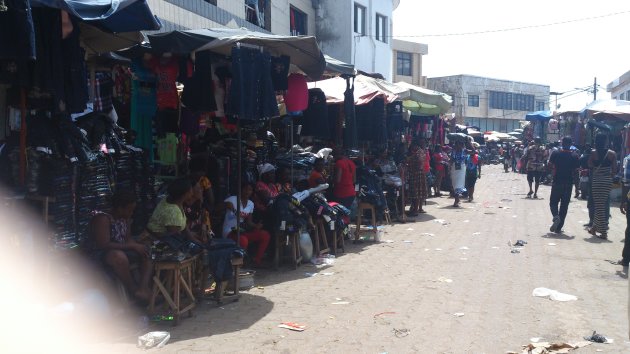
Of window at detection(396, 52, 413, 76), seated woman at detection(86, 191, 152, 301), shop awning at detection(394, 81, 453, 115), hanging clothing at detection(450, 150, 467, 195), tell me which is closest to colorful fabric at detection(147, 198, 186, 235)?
seated woman at detection(86, 191, 152, 301)

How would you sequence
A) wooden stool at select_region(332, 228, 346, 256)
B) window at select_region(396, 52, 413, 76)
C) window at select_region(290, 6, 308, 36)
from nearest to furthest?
wooden stool at select_region(332, 228, 346, 256) < window at select_region(290, 6, 308, 36) < window at select_region(396, 52, 413, 76)

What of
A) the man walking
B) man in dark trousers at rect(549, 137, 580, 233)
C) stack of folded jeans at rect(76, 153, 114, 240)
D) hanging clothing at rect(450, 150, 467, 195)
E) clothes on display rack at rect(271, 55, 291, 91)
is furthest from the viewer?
the man walking

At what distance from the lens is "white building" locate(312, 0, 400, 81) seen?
2497cm

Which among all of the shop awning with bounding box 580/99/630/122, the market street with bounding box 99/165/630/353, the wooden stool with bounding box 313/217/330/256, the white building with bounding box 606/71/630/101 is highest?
the white building with bounding box 606/71/630/101

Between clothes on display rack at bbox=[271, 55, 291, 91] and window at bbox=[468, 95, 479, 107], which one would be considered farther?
window at bbox=[468, 95, 479, 107]

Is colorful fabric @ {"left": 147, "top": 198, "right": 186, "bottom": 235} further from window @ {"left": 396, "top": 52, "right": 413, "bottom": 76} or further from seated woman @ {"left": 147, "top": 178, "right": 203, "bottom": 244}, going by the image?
window @ {"left": 396, "top": 52, "right": 413, "bottom": 76}

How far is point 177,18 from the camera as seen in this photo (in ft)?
38.8

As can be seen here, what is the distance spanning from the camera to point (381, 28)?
95.1 ft

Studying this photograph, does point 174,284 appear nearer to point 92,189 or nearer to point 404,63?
point 92,189

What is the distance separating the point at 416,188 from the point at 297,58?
6.72m

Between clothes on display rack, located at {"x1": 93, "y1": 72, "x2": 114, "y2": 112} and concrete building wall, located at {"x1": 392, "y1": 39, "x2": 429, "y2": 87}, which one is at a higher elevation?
concrete building wall, located at {"x1": 392, "y1": 39, "x2": 429, "y2": 87}

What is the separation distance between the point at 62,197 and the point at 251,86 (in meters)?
2.58

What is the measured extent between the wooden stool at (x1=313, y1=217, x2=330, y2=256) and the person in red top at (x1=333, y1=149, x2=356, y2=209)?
1.17m

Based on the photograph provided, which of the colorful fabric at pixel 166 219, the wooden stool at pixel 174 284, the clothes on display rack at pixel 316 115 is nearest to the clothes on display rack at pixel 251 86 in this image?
the colorful fabric at pixel 166 219
